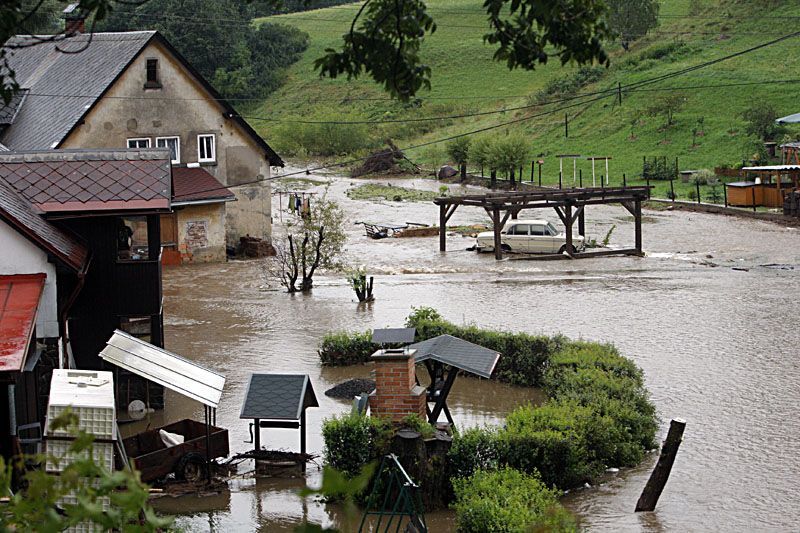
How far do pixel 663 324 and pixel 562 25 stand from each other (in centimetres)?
1858

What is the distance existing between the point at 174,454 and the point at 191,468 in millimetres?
320

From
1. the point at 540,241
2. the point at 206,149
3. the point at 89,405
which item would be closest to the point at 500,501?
the point at 89,405

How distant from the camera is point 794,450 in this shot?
49.2 ft

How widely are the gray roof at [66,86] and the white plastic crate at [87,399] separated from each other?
879 inches

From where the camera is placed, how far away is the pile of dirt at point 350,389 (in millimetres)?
18656

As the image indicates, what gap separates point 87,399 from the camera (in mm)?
11484

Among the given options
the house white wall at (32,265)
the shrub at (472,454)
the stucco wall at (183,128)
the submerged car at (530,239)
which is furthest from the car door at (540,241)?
the shrub at (472,454)

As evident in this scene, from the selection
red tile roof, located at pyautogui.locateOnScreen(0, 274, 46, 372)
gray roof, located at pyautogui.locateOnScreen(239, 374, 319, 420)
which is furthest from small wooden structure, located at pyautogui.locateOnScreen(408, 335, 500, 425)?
red tile roof, located at pyautogui.locateOnScreen(0, 274, 46, 372)

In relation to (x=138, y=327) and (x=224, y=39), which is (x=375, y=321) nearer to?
(x=138, y=327)

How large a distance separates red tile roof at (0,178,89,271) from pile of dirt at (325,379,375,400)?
16.3 feet

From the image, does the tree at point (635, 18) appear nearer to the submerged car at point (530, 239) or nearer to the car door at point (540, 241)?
the submerged car at point (530, 239)

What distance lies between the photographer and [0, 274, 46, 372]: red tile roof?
11953mm

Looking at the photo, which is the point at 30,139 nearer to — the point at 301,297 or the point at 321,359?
the point at 301,297

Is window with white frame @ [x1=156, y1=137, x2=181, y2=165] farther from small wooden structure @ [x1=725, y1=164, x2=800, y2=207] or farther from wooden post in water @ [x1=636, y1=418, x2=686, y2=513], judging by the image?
wooden post in water @ [x1=636, y1=418, x2=686, y2=513]
